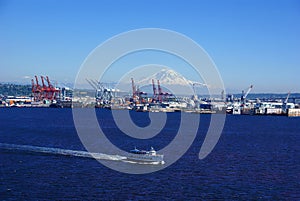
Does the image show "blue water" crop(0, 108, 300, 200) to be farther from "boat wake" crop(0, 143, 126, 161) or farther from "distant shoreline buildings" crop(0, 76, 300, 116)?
"distant shoreline buildings" crop(0, 76, 300, 116)

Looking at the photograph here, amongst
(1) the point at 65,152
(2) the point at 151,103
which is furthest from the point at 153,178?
(2) the point at 151,103

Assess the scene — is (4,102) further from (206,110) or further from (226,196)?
(226,196)

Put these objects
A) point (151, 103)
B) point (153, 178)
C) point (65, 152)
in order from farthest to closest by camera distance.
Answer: point (151, 103) → point (65, 152) → point (153, 178)

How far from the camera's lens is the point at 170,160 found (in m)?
13.5

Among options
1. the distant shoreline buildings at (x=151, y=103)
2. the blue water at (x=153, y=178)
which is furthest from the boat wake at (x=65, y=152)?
the distant shoreline buildings at (x=151, y=103)

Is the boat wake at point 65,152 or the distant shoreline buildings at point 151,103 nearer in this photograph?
the boat wake at point 65,152

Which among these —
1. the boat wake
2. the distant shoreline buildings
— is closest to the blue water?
the boat wake

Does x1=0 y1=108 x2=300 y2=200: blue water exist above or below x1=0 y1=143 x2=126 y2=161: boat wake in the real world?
below

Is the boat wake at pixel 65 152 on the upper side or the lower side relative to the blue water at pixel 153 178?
upper

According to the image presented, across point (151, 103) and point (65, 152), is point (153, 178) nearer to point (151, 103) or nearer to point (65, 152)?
point (65, 152)

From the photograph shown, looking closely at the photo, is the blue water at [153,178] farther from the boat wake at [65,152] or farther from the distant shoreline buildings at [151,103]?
the distant shoreline buildings at [151,103]

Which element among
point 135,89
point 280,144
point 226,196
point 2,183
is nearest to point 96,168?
point 2,183

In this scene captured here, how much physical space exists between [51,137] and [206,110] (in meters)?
38.4

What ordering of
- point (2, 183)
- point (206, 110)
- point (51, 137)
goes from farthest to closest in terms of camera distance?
point (206, 110)
point (51, 137)
point (2, 183)
